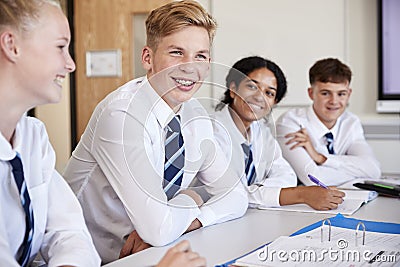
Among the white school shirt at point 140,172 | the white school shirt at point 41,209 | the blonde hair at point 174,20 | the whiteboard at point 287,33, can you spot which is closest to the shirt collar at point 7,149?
the white school shirt at point 41,209

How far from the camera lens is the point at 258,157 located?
1.88m

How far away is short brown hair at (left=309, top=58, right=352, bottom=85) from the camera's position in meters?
2.62

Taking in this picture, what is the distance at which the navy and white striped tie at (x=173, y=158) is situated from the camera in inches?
58.4

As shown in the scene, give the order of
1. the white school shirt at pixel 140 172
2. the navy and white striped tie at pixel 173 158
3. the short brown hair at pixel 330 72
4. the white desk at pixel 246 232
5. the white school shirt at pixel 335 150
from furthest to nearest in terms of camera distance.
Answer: the short brown hair at pixel 330 72 → the white school shirt at pixel 335 150 → the navy and white striped tie at pixel 173 158 → the white school shirt at pixel 140 172 → the white desk at pixel 246 232

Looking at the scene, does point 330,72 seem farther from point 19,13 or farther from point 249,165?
point 19,13

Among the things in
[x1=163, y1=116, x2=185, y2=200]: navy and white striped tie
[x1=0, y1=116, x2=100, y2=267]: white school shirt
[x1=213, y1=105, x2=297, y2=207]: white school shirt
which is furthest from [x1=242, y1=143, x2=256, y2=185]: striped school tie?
[x1=0, y1=116, x2=100, y2=267]: white school shirt

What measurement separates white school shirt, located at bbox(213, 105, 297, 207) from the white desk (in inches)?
3.3

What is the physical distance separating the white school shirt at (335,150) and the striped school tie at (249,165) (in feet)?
1.81

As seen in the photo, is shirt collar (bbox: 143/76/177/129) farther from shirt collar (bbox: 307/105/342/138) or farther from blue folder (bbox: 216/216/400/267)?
shirt collar (bbox: 307/105/342/138)

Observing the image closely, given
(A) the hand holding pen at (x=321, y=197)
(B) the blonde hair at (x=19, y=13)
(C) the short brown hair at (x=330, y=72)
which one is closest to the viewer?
(B) the blonde hair at (x=19, y=13)

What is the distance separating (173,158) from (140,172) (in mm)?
137

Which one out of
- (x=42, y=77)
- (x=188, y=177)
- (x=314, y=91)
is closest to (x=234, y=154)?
(x=188, y=177)

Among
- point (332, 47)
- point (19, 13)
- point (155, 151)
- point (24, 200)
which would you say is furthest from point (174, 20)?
point (332, 47)

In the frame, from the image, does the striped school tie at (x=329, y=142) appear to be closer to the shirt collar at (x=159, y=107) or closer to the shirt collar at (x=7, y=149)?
the shirt collar at (x=159, y=107)
